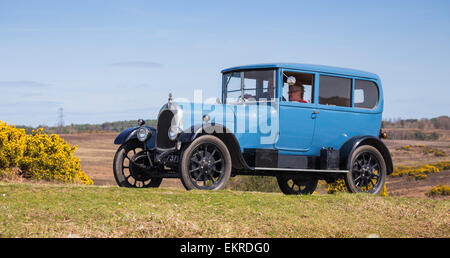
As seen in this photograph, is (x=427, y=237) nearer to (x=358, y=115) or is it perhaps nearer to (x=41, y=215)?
(x=358, y=115)

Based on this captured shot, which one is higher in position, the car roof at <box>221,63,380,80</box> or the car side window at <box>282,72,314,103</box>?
the car roof at <box>221,63,380,80</box>

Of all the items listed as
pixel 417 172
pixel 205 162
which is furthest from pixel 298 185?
pixel 417 172

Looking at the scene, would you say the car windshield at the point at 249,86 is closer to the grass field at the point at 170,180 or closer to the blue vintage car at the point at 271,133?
the blue vintage car at the point at 271,133

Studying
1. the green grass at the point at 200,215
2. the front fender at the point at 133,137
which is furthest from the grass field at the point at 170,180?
the green grass at the point at 200,215

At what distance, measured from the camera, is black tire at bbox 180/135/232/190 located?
8547mm

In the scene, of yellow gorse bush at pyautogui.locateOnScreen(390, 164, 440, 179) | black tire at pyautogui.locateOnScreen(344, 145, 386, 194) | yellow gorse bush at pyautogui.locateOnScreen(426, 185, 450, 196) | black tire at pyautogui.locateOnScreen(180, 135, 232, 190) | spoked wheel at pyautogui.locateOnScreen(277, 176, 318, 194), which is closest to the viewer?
black tire at pyautogui.locateOnScreen(180, 135, 232, 190)

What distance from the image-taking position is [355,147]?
33.8ft

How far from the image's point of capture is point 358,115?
35.4 feet

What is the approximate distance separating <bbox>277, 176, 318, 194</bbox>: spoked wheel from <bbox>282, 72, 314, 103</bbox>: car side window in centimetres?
254

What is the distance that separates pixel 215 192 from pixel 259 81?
2.72 m

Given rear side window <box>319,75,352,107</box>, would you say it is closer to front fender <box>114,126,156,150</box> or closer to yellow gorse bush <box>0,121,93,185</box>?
front fender <box>114,126,156,150</box>

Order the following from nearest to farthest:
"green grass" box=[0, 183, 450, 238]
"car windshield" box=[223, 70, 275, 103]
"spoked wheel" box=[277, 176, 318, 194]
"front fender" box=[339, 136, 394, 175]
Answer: "green grass" box=[0, 183, 450, 238] → "car windshield" box=[223, 70, 275, 103] → "front fender" box=[339, 136, 394, 175] → "spoked wheel" box=[277, 176, 318, 194]

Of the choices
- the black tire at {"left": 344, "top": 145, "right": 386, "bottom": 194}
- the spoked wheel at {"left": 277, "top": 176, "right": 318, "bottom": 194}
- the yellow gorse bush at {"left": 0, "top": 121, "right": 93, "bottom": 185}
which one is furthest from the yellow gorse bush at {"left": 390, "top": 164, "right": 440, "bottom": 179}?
the black tire at {"left": 344, "top": 145, "right": 386, "bottom": 194}

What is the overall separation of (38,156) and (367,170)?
9.33 metres
